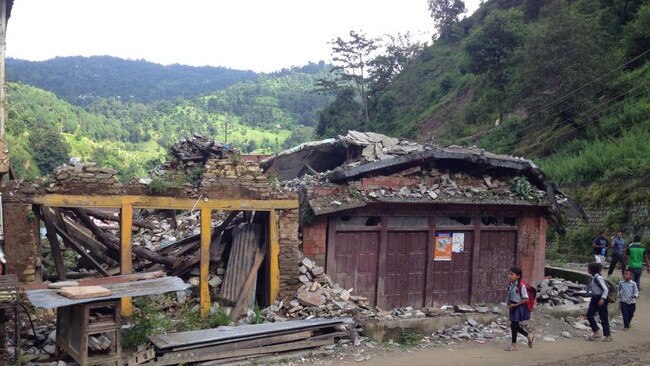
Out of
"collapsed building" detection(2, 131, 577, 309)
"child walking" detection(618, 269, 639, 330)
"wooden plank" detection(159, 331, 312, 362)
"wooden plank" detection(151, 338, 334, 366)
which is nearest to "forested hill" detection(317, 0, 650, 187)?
"collapsed building" detection(2, 131, 577, 309)

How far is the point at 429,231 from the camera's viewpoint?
1339cm

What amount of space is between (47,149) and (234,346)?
40.4 metres

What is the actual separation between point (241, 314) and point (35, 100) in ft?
196

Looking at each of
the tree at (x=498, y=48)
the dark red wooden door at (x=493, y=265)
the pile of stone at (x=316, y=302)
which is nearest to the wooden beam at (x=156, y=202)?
the pile of stone at (x=316, y=302)

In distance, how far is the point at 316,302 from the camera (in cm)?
1091

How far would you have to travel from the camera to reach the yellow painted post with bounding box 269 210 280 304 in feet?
36.1

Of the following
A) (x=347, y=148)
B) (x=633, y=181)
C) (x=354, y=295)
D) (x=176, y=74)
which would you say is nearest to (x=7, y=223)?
(x=354, y=295)

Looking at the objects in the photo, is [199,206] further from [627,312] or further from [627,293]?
[627,312]

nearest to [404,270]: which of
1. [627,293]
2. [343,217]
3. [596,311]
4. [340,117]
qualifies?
[343,217]

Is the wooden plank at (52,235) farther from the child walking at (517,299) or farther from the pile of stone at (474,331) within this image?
the child walking at (517,299)

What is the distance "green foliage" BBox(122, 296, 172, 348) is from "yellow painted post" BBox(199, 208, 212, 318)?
28.9 inches

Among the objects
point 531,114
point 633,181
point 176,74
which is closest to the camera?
point 633,181

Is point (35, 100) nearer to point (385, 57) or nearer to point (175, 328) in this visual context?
point (385, 57)

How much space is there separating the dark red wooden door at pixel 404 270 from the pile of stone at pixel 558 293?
3.31 meters
